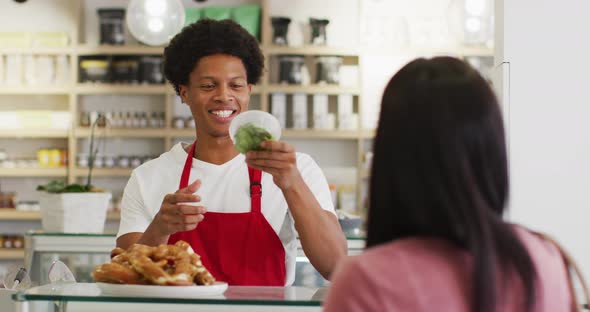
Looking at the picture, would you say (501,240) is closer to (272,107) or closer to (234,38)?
(234,38)

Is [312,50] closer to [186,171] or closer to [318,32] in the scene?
[318,32]

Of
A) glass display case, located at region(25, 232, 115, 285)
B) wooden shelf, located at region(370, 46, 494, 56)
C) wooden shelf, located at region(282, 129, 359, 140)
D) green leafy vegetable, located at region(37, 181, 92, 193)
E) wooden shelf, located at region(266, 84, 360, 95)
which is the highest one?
wooden shelf, located at region(370, 46, 494, 56)

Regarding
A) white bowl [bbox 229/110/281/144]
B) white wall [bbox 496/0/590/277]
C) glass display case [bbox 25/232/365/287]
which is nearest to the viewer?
white bowl [bbox 229/110/281/144]

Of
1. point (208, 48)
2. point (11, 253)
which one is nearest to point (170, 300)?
point (208, 48)

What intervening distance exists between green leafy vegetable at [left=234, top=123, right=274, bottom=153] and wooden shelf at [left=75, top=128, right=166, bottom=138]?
5470mm

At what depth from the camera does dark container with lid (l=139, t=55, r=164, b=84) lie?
7395mm

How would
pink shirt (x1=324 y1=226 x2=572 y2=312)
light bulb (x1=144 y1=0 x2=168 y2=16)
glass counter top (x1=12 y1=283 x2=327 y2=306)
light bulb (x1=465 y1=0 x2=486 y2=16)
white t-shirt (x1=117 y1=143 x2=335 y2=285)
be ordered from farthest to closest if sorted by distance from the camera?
light bulb (x1=465 y1=0 x2=486 y2=16) → light bulb (x1=144 y1=0 x2=168 y2=16) → white t-shirt (x1=117 y1=143 x2=335 y2=285) → glass counter top (x1=12 y1=283 x2=327 y2=306) → pink shirt (x1=324 y1=226 x2=572 y2=312)

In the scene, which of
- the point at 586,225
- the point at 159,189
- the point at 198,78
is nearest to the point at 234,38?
the point at 198,78

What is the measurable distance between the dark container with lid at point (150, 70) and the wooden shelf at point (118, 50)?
0.07m

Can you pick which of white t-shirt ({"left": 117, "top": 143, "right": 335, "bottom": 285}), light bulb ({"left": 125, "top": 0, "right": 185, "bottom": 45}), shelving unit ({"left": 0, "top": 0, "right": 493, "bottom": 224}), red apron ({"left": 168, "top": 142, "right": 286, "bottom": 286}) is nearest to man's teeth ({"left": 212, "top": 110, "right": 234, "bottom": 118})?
white t-shirt ({"left": 117, "top": 143, "right": 335, "bottom": 285})

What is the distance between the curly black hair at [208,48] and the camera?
2363mm

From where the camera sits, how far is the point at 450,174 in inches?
39.2

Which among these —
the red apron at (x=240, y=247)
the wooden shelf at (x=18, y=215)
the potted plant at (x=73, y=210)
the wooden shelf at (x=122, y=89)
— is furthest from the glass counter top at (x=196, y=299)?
the wooden shelf at (x=18, y=215)

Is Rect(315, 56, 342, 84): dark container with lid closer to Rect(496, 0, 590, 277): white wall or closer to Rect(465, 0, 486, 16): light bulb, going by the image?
Rect(465, 0, 486, 16): light bulb
